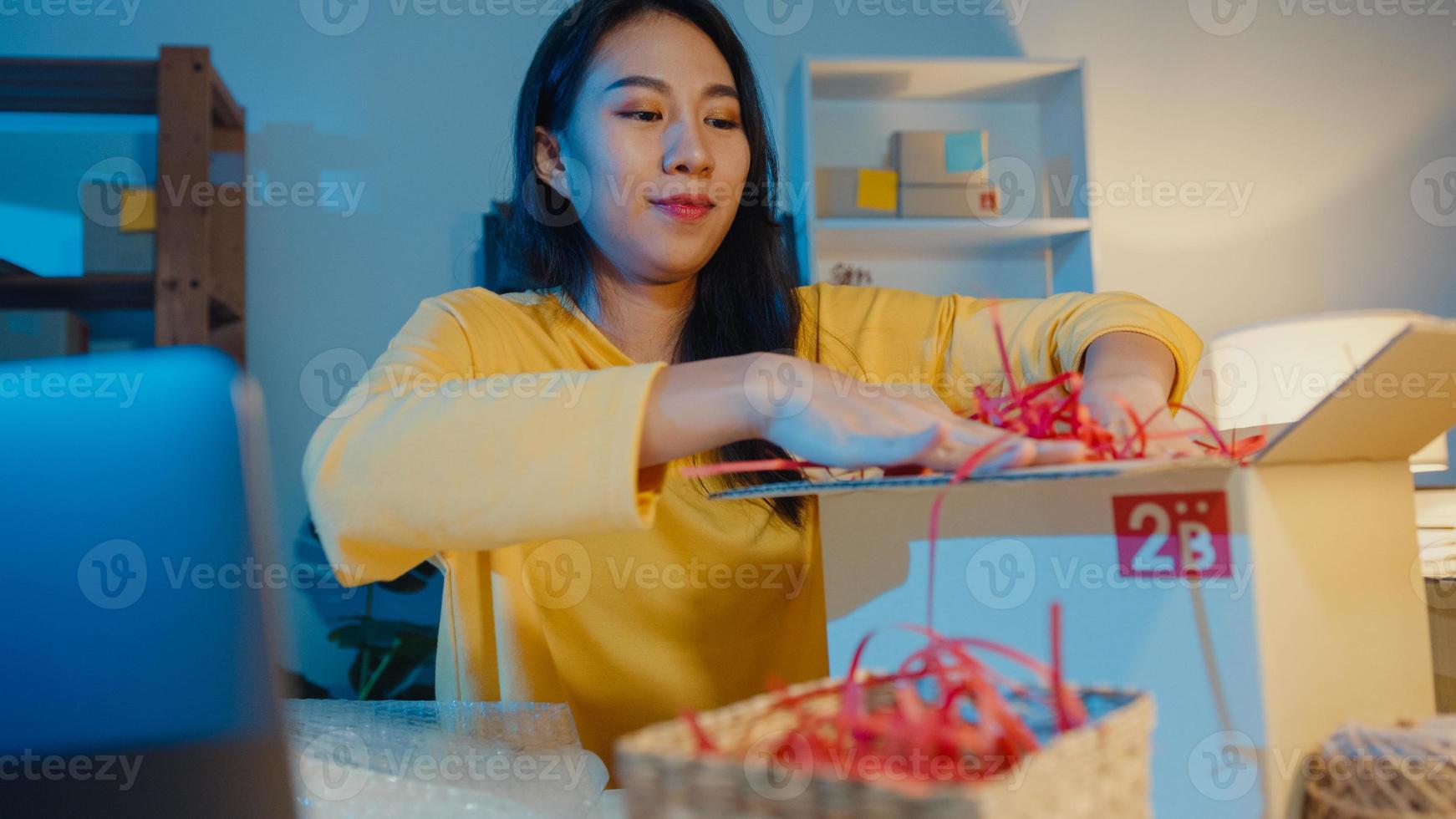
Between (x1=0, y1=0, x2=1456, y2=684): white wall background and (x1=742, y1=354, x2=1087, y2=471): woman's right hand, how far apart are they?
2453 mm

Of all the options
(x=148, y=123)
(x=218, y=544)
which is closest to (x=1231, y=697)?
(x=218, y=544)

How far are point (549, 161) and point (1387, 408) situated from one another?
94cm

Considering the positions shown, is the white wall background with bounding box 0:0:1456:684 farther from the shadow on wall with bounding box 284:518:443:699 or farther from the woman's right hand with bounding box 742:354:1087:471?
the woman's right hand with bounding box 742:354:1087:471

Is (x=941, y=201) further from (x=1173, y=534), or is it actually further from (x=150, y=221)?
(x=1173, y=534)

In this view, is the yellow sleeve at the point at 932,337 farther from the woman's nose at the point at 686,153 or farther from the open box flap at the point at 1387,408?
the open box flap at the point at 1387,408

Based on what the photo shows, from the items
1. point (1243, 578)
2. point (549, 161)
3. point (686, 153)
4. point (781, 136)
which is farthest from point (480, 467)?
point (781, 136)

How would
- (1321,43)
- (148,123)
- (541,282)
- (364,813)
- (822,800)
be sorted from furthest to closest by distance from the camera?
(1321,43), (148,123), (541,282), (364,813), (822,800)

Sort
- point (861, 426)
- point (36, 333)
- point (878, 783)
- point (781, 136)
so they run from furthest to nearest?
point (781, 136) < point (36, 333) < point (861, 426) < point (878, 783)

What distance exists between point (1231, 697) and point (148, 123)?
10.4 ft

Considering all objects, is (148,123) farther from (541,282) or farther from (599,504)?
(599,504)

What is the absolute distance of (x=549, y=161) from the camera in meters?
1.26

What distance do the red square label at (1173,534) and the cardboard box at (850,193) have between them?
7.69 feet

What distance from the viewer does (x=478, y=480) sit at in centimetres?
65

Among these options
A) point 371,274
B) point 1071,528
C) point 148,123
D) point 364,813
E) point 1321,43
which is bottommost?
point 364,813
